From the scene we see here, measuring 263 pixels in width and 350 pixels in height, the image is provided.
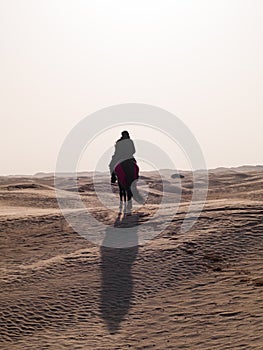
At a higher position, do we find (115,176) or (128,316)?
(115,176)

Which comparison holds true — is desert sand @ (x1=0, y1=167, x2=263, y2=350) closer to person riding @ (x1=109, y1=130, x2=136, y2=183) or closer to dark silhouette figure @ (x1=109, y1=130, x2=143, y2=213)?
dark silhouette figure @ (x1=109, y1=130, x2=143, y2=213)

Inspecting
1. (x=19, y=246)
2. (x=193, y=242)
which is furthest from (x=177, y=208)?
(x=19, y=246)

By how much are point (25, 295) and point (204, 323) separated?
3.61 m

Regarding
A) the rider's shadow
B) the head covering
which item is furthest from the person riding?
the rider's shadow

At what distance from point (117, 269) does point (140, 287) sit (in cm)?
95

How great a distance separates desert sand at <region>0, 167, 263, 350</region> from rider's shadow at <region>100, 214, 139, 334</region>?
0.07 feet

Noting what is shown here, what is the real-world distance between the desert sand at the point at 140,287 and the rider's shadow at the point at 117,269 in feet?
0.07

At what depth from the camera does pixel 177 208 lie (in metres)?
14.0

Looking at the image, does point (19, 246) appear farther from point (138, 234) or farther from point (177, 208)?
point (177, 208)

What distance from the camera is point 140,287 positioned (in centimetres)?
897

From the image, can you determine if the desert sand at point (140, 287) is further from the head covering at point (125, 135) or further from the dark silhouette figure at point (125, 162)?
the head covering at point (125, 135)

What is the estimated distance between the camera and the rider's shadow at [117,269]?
8055 mm

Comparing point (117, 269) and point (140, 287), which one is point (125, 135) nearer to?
point (117, 269)

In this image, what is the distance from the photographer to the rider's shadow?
8.05 metres
